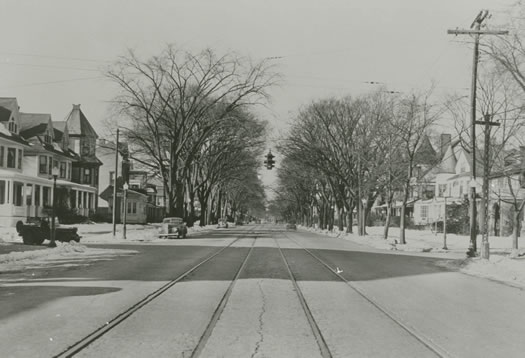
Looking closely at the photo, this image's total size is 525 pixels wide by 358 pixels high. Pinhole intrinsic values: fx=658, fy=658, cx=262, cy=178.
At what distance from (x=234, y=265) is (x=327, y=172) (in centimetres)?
3441

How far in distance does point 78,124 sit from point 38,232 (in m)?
46.9

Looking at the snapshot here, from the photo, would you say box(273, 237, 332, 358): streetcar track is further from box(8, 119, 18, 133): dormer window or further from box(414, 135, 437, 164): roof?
box(8, 119, 18, 133): dormer window

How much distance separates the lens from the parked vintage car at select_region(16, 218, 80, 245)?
94.5 feet

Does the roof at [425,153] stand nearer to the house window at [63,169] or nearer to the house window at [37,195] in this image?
the house window at [37,195]

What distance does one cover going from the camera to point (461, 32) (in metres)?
26.4

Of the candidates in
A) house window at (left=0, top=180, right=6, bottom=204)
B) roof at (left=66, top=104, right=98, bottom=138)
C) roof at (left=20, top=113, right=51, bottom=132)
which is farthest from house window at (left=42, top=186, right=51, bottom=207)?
roof at (left=66, top=104, right=98, bottom=138)

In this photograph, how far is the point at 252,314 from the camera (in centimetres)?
1051

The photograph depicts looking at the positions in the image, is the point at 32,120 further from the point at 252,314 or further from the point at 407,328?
the point at 407,328

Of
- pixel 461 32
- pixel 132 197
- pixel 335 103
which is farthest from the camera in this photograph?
pixel 132 197

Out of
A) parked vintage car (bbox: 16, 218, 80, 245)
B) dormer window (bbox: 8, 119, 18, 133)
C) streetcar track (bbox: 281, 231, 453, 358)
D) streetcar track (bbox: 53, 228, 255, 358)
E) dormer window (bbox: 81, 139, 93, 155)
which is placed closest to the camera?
streetcar track (bbox: 53, 228, 255, 358)

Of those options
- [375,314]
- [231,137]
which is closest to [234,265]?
[375,314]

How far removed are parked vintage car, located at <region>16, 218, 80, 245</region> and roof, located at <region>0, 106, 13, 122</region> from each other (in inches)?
911

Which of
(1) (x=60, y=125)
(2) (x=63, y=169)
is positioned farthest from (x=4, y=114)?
(1) (x=60, y=125)

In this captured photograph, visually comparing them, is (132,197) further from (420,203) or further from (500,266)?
(500,266)
